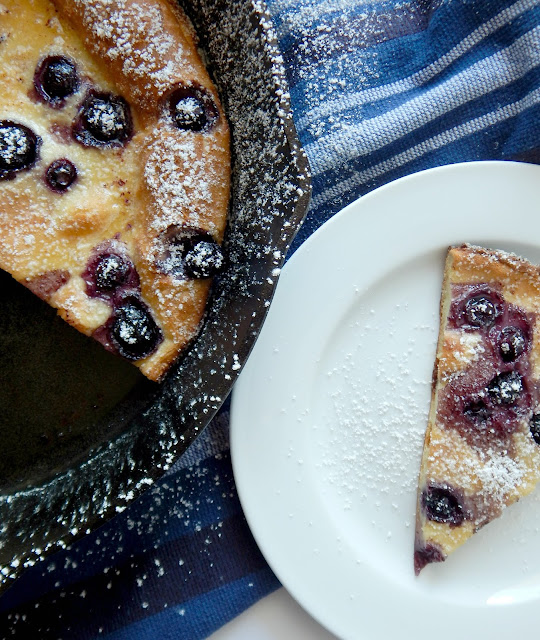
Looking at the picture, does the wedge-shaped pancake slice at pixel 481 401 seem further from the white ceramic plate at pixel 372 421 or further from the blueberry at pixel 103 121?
the blueberry at pixel 103 121

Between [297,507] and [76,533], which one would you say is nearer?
[76,533]

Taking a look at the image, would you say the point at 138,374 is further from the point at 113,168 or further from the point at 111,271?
the point at 113,168

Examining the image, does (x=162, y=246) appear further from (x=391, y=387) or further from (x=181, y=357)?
(x=391, y=387)

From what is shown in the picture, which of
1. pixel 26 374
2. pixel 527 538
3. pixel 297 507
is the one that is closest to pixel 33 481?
pixel 26 374

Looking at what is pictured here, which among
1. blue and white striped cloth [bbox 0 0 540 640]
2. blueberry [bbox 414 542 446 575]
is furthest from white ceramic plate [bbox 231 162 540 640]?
blue and white striped cloth [bbox 0 0 540 640]

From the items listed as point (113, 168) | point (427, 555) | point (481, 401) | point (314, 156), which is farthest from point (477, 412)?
point (113, 168)
